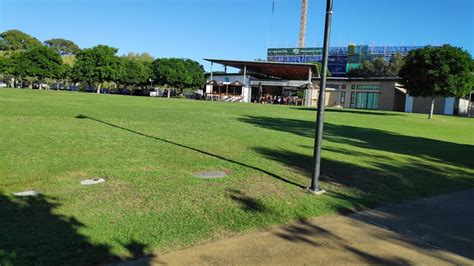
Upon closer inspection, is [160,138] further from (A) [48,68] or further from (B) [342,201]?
(A) [48,68]

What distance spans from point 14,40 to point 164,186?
100022 mm

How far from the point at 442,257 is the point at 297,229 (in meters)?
1.58

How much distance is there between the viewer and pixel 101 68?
7506cm

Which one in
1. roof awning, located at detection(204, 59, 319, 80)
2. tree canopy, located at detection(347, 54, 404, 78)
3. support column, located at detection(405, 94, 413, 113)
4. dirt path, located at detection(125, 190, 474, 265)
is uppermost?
tree canopy, located at detection(347, 54, 404, 78)

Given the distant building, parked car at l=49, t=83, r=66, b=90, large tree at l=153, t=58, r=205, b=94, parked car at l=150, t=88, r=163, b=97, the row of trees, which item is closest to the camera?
the row of trees

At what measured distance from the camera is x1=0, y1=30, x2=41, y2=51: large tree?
3669 inches

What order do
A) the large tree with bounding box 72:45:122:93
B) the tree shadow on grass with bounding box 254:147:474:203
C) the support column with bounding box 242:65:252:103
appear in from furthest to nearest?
the support column with bounding box 242:65:252:103 → the large tree with bounding box 72:45:122:93 → the tree shadow on grass with bounding box 254:147:474:203

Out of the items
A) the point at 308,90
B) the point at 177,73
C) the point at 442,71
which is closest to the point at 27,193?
the point at 442,71

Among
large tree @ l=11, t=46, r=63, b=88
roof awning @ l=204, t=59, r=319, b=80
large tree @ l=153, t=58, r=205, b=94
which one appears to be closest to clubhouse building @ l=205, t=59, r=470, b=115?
roof awning @ l=204, t=59, r=319, b=80

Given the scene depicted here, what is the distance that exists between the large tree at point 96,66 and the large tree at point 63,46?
4590 cm

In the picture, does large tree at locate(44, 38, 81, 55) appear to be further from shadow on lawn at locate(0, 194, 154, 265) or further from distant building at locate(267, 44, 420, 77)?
shadow on lawn at locate(0, 194, 154, 265)

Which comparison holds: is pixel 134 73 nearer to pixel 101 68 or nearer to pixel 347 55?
pixel 101 68

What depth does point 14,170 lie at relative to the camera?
23.9ft

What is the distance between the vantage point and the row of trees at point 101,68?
2995 inches
